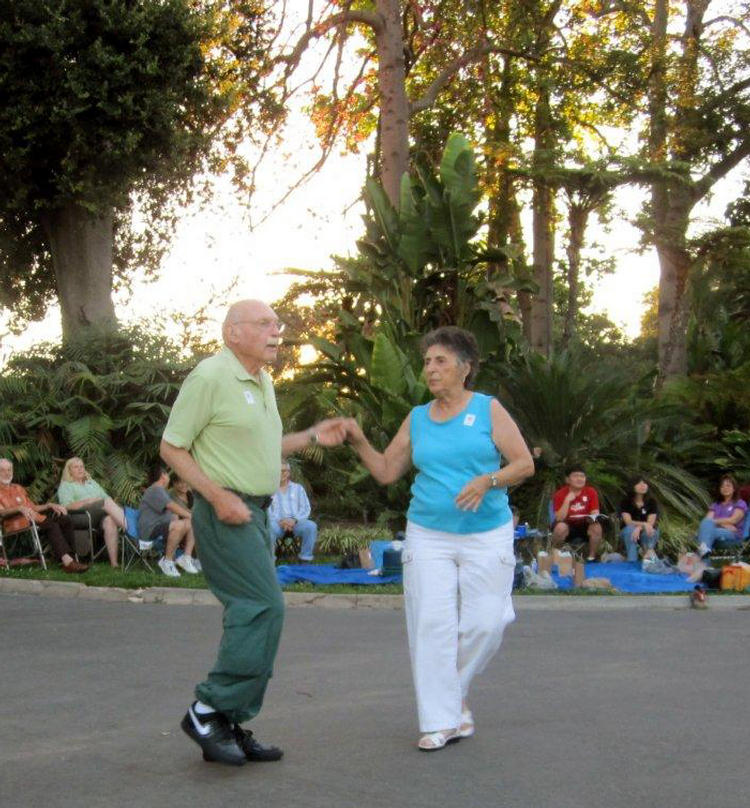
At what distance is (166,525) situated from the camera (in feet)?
51.9

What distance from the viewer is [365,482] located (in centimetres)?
1814

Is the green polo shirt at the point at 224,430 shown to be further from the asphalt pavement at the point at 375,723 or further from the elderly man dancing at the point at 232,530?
the asphalt pavement at the point at 375,723

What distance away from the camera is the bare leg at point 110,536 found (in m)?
16.3

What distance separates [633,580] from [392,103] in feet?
33.6

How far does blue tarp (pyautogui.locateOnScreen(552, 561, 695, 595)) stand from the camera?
15164mm

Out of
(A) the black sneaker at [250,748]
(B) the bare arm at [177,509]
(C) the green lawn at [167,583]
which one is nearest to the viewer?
(A) the black sneaker at [250,748]

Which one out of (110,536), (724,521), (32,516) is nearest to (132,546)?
(110,536)

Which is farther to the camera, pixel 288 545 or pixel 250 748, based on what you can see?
pixel 288 545

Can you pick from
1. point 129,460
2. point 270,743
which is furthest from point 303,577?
point 270,743

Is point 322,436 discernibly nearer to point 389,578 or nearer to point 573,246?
point 389,578

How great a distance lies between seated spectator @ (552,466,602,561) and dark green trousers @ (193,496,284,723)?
38.9ft

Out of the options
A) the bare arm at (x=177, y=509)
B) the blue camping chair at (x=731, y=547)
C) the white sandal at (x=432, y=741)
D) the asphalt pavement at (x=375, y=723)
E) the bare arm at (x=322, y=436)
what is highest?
the bare arm at (x=322, y=436)

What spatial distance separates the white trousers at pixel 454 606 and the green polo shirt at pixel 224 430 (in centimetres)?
83

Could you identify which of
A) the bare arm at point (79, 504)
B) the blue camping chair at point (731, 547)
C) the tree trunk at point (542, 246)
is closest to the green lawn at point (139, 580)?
the bare arm at point (79, 504)
